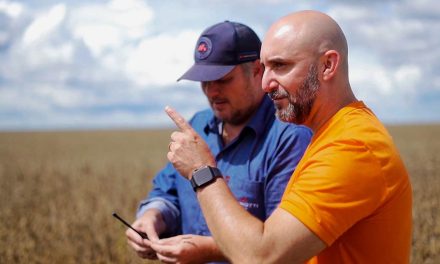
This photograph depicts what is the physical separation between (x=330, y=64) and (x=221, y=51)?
132 cm

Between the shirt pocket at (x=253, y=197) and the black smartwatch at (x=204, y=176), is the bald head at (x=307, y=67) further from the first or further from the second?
the shirt pocket at (x=253, y=197)

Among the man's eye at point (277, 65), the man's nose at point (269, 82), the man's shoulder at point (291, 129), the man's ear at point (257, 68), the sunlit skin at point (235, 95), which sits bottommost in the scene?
the man's shoulder at point (291, 129)

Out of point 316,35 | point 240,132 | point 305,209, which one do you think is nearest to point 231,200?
point 305,209

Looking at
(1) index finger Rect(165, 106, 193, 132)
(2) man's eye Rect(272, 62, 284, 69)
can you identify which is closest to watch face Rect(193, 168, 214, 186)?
(1) index finger Rect(165, 106, 193, 132)

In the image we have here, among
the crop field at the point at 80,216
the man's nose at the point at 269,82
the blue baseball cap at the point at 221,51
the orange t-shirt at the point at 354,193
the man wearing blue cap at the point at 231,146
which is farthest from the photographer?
the crop field at the point at 80,216

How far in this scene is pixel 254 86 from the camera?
11.9 ft

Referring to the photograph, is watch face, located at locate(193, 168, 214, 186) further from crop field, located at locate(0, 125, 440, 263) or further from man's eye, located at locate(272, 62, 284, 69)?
crop field, located at locate(0, 125, 440, 263)

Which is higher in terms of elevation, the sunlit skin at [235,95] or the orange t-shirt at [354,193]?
the sunlit skin at [235,95]

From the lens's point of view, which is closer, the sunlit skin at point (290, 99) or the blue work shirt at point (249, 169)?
the sunlit skin at point (290, 99)

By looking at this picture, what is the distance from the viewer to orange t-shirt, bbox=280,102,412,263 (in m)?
2.10

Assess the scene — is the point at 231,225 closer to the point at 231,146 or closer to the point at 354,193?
the point at 354,193

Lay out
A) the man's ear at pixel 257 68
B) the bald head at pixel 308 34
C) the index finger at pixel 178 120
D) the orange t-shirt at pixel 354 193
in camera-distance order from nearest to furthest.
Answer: the orange t-shirt at pixel 354 193, the bald head at pixel 308 34, the index finger at pixel 178 120, the man's ear at pixel 257 68

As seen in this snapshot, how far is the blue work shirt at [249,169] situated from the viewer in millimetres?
3250

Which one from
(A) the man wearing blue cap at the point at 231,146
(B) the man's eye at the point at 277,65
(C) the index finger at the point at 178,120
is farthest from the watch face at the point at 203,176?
(A) the man wearing blue cap at the point at 231,146
